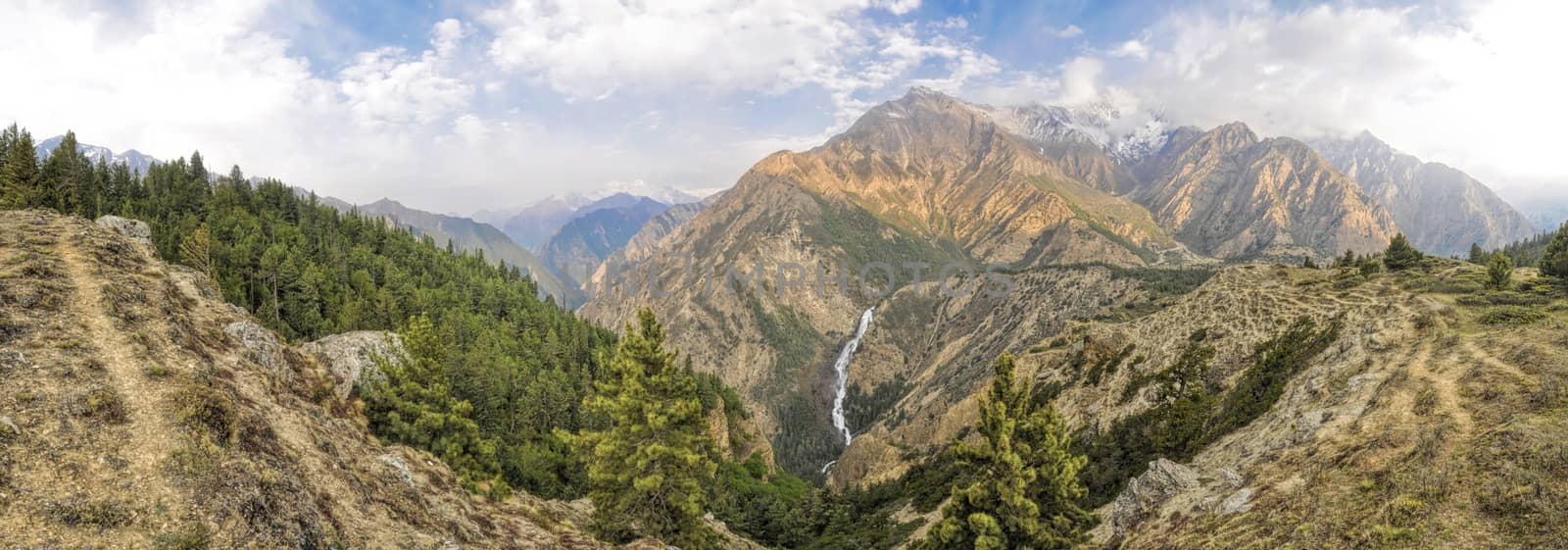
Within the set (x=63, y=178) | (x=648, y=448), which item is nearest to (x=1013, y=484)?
(x=648, y=448)

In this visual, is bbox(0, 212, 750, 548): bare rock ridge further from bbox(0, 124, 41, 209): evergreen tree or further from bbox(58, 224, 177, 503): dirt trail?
bbox(0, 124, 41, 209): evergreen tree

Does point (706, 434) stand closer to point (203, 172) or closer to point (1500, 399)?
point (1500, 399)

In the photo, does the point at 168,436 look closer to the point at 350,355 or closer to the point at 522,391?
the point at 350,355

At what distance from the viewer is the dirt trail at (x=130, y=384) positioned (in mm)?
16372

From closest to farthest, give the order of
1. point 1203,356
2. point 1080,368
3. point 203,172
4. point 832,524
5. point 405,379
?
point 405,379, point 1203,356, point 832,524, point 1080,368, point 203,172

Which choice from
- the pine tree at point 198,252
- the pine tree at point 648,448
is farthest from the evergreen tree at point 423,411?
the pine tree at point 198,252

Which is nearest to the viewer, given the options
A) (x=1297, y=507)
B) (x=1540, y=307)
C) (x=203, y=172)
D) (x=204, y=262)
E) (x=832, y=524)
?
(x=1297, y=507)

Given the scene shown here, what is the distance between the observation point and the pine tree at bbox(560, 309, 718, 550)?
31.0m

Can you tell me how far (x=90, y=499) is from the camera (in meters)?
15.0

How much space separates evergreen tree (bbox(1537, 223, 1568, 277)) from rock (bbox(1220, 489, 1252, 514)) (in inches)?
1679

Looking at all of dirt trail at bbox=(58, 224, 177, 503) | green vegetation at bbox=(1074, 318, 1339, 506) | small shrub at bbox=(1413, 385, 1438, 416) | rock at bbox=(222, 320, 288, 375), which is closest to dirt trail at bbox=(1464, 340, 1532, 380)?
small shrub at bbox=(1413, 385, 1438, 416)

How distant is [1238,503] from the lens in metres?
25.8

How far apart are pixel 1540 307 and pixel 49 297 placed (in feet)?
254

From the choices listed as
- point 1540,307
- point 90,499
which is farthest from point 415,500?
point 1540,307
